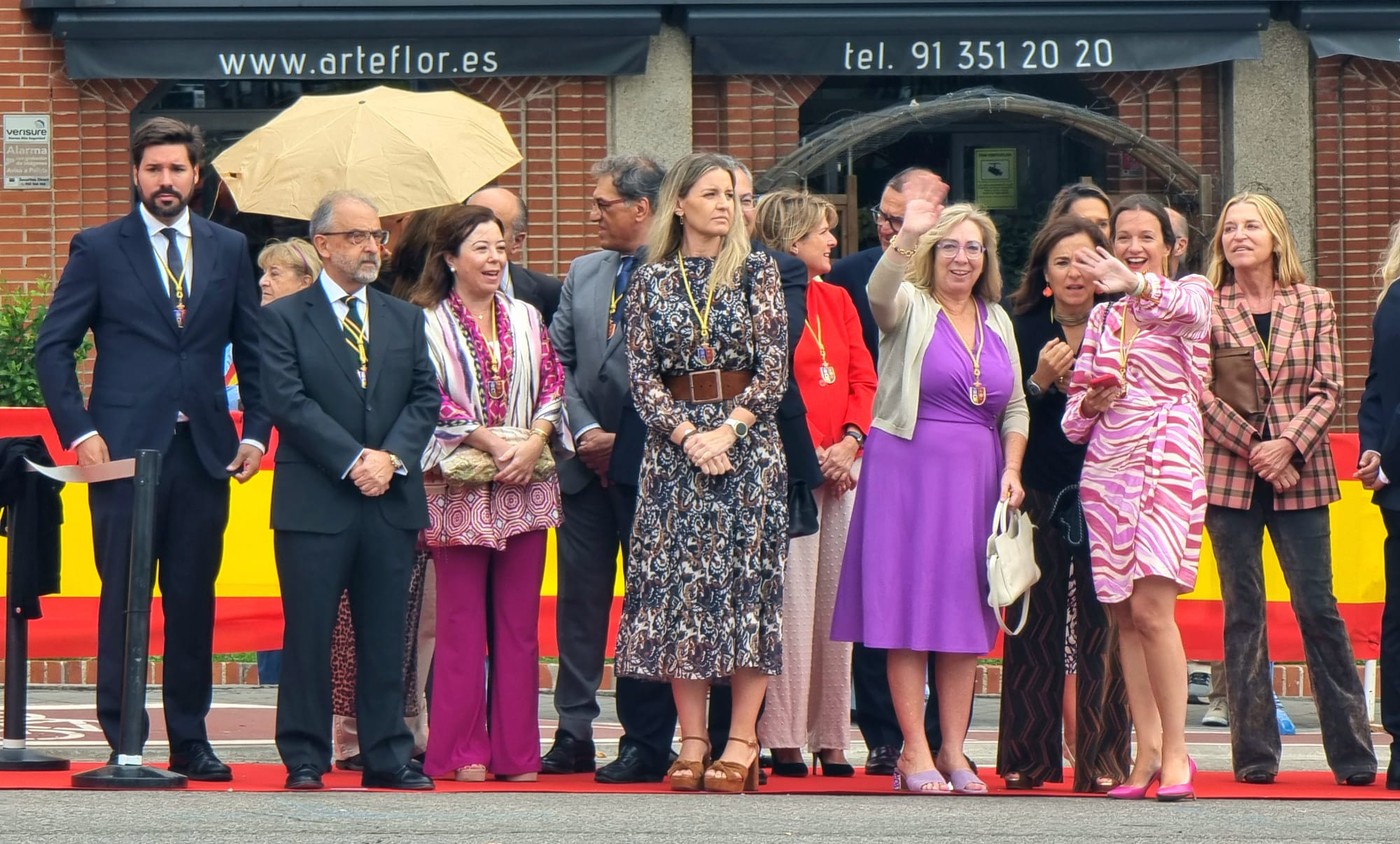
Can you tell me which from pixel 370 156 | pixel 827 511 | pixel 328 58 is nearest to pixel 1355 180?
pixel 328 58

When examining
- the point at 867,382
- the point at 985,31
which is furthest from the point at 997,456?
the point at 985,31

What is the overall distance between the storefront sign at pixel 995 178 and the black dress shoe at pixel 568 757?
7.23 m

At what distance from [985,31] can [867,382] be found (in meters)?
6.17

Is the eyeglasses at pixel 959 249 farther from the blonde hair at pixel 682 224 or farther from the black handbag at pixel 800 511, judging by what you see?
the black handbag at pixel 800 511

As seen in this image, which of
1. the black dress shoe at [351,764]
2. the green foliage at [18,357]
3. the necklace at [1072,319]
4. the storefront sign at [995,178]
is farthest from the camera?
the storefront sign at [995,178]

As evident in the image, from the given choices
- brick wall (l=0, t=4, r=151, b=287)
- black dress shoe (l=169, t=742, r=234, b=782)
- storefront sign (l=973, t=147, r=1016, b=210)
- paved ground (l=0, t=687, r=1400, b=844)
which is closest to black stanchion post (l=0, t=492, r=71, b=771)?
black dress shoe (l=169, t=742, r=234, b=782)

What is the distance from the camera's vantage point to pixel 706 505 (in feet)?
25.7

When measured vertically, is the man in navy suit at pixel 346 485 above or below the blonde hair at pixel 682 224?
below

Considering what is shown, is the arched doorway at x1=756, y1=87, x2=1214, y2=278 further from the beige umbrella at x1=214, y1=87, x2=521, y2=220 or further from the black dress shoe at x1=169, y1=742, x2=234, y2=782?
the black dress shoe at x1=169, y1=742, x2=234, y2=782

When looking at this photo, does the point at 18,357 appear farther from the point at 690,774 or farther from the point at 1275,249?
the point at 1275,249

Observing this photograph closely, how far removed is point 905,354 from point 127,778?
9.70ft

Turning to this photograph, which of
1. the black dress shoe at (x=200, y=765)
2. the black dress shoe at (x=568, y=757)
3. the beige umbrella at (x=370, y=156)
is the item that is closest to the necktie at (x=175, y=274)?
the beige umbrella at (x=370, y=156)

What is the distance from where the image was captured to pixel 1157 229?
8.30 m

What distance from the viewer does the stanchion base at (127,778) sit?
24.9ft
